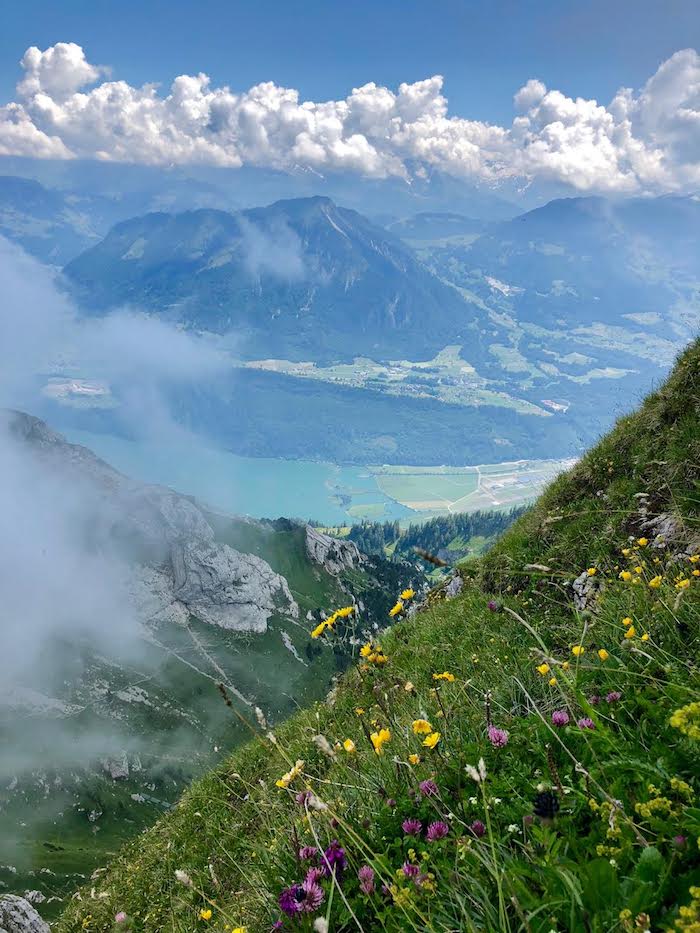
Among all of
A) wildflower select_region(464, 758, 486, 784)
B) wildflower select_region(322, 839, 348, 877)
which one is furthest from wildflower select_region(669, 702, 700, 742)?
wildflower select_region(322, 839, 348, 877)

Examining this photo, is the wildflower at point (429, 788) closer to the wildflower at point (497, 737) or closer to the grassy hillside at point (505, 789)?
the grassy hillside at point (505, 789)

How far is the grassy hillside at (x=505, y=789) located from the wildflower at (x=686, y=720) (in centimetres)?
1

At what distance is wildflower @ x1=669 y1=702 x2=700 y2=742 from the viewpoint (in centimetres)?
225

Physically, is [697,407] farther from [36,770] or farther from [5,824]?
[36,770]

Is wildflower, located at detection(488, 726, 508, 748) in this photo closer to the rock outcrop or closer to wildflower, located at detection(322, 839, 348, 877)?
wildflower, located at detection(322, 839, 348, 877)

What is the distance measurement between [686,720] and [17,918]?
67.3 feet

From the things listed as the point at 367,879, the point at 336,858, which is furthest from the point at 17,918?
the point at 367,879

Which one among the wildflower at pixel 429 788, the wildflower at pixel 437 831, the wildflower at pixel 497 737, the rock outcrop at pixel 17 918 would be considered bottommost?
the rock outcrop at pixel 17 918

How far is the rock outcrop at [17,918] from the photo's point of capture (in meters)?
14.4

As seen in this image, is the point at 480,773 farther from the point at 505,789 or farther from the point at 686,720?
the point at 505,789

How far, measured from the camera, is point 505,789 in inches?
127

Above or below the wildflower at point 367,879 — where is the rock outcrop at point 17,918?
below

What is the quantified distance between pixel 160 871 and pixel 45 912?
11429 centimetres

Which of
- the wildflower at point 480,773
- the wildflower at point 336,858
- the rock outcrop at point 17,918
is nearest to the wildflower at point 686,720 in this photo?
the wildflower at point 480,773
